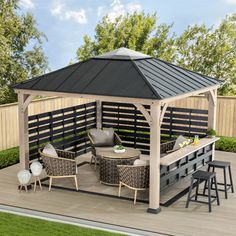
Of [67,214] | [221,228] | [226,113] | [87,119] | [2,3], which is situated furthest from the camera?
[2,3]

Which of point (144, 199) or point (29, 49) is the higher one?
point (29, 49)

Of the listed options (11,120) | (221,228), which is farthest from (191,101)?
(221,228)

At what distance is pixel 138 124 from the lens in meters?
14.8

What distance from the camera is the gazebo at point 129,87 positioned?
988cm

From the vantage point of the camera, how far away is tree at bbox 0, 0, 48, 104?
765 inches

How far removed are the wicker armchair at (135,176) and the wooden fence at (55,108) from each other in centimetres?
477

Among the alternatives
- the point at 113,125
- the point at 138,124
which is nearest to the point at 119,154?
the point at 138,124

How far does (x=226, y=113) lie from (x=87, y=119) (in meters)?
4.43

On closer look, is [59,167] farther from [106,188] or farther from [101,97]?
[101,97]

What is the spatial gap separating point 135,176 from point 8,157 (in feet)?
14.3

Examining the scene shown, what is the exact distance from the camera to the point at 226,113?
1636cm

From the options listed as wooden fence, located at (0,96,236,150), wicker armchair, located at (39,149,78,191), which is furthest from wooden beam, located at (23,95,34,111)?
wooden fence, located at (0,96,236,150)

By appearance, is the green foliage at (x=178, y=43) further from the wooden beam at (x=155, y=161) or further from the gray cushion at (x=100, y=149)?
the wooden beam at (x=155, y=161)

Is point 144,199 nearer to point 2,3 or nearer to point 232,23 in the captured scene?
point 2,3
